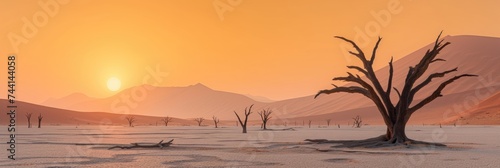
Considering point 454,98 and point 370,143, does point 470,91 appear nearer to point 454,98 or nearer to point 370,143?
point 454,98

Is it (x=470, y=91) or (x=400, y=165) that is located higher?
(x=470, y=91)

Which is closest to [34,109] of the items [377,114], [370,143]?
[377,114]

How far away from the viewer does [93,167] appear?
14836mm

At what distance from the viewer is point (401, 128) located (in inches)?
976

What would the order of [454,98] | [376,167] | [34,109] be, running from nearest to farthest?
[376,167] < [34,109] < [454,98]

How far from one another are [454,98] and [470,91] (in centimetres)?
910

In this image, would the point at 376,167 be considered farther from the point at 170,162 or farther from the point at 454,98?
the point at 454,98

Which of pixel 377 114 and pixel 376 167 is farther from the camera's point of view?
pixel 377 114

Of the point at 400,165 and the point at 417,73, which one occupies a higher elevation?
the point at 417,73

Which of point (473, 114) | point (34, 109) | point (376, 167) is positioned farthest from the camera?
point (34, 109)

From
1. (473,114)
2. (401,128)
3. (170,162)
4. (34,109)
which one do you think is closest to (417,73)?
(401,128)

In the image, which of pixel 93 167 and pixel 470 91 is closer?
pixel 93 167

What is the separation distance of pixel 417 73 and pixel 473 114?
114339mm

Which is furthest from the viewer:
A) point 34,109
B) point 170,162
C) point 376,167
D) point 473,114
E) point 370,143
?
point 34,109
